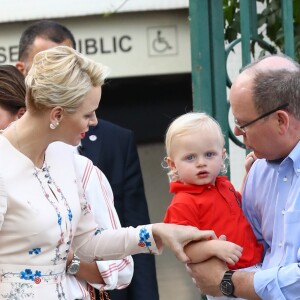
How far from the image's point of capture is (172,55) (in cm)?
842

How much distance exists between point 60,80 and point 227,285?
93cm

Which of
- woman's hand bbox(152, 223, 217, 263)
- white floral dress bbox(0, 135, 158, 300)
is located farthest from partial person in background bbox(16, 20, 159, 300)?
woman's hand bbox(152, 223, 217, 263)

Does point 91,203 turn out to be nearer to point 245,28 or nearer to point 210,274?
point 210,274

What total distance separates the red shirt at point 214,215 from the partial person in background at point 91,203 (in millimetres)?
360

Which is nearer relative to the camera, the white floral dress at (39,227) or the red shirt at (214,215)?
the white floral dress at (39,227)

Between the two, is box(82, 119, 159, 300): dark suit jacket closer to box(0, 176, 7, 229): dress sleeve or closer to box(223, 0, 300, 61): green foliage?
box(223, 0, 300, 61): green foliage

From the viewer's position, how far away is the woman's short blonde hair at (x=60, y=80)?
403 cm

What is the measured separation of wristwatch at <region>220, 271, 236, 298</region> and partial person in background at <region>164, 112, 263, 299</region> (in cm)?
9

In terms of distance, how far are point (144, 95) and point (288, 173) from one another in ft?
15.8

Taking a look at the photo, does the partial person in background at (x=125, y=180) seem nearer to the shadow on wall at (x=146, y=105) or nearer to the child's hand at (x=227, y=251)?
the child's hand at (x=227, y=251)

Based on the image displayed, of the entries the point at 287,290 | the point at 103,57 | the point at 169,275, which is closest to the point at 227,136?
the point at 287,290

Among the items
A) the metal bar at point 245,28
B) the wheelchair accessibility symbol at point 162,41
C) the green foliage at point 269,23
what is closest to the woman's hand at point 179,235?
the metal bar at point 245,28

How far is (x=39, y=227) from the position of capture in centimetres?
403

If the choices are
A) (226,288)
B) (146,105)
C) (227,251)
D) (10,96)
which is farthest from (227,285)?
(146,105)
